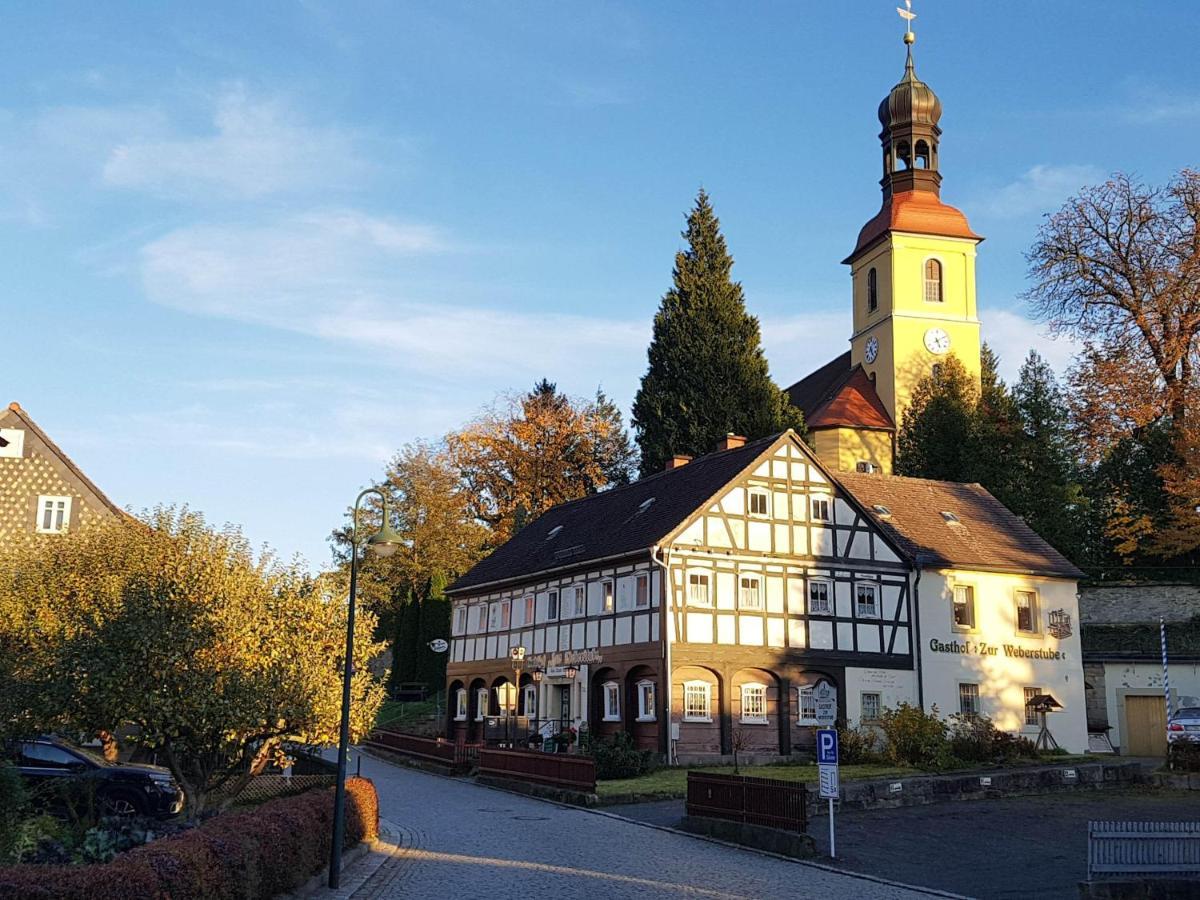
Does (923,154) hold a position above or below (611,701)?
above

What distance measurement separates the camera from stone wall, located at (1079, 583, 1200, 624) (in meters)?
46.0

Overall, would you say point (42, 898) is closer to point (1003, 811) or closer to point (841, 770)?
point (1003, 811)

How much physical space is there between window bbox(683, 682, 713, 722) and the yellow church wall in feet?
94.0

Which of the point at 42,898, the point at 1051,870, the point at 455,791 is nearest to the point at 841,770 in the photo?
the point at 455,791

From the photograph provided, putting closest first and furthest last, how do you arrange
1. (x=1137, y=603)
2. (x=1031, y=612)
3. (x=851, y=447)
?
(x=1031, y=612) < (x=1137, y=603) < (x=851, y=447)

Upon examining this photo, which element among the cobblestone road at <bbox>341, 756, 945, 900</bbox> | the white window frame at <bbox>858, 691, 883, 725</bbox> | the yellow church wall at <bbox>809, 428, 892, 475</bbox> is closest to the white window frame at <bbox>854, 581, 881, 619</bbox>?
the white window frame at <bbox>858, 691, 883, 725</bbox>

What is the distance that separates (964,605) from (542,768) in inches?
646

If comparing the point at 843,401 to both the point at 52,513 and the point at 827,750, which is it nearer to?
the point at 52,513

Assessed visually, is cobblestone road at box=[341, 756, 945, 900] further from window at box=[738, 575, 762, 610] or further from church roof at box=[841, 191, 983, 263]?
church roof at box=[841, 191, 983, 263]

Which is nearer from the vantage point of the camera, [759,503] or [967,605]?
[759,503]

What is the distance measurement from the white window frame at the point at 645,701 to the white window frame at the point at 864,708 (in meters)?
6.50

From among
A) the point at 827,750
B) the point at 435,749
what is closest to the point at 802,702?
the point at 435,749

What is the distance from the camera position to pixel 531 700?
4256cm

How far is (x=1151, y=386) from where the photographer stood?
50250 mm
